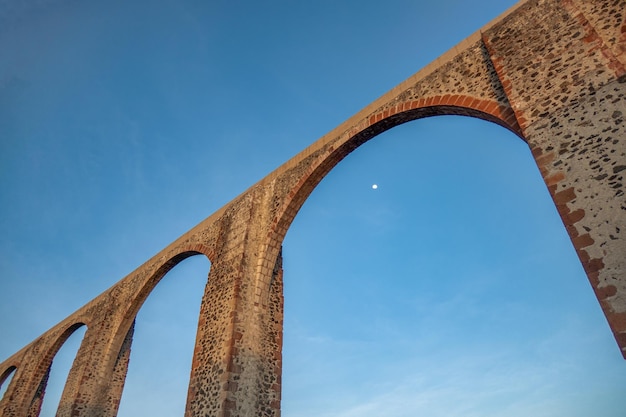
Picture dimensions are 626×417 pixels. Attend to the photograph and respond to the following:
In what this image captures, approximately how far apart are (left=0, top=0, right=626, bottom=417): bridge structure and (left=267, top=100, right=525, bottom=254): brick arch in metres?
0.02

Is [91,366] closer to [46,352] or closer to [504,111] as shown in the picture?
[46,352]

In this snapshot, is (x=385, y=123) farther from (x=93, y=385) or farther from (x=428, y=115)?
(x=93, y=385)

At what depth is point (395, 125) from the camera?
7848 millimetres

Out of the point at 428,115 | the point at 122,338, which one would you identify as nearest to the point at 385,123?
the point at 428,115

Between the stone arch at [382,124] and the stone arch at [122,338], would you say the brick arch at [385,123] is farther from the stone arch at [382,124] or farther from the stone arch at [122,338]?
the stone arch at [122,338]

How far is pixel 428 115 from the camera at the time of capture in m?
7.30

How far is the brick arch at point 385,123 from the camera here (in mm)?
6004

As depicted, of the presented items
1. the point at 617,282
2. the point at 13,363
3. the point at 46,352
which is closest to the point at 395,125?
the point at 617,282

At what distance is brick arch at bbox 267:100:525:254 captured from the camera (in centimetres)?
600

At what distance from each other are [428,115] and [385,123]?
0.83 meters

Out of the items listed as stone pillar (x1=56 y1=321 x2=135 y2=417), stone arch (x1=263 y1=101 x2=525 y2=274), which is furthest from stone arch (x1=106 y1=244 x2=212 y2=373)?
stone arch (x1=263 y1=101 x2=525 y2=274)

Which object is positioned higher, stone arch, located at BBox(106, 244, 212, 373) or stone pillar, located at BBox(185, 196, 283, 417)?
stone arch, located at BBox(106, 244, 212, 373)

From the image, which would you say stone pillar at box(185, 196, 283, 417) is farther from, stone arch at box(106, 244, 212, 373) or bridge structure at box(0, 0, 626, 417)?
stone arch at box(106, 244, 212, 373)

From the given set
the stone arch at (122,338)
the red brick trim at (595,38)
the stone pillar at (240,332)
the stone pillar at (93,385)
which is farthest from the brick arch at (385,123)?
the stone pillar at (93,385)
